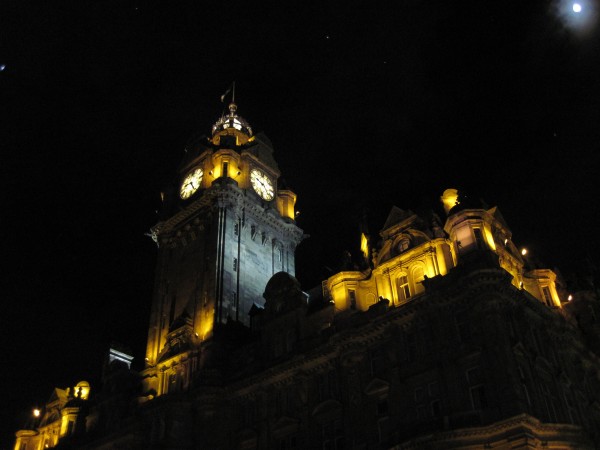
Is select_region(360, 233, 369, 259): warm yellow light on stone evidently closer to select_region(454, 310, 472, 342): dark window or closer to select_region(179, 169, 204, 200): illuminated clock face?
select_region(454, 310, 472, 342): dark window

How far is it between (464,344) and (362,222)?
20.4 meters

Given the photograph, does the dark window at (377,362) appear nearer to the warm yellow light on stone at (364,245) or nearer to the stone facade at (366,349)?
the stone facade at (366,349)

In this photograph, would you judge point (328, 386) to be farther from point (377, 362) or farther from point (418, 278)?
point (418, 278)

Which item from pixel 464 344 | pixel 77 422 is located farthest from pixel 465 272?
pixel 77 422

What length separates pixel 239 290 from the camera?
231 ft

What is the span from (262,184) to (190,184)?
8.74m

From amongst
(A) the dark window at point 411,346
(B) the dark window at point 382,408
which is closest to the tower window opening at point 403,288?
(A) the dark window at point 411,346

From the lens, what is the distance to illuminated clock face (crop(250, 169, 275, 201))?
265 ft

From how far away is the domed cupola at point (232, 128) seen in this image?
86.2 meters

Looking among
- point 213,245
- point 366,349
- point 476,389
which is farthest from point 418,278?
point 213,245

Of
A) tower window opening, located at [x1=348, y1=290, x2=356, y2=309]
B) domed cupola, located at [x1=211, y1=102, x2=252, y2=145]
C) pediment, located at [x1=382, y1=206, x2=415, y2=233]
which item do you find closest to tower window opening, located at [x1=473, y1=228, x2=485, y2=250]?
pediment, located at [x1=382, y1=206, x2=415, y2=233]

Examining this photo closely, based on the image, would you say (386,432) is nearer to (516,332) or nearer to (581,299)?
(516,332)

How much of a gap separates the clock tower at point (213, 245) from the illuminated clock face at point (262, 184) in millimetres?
140

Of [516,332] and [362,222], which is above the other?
[362,222]
